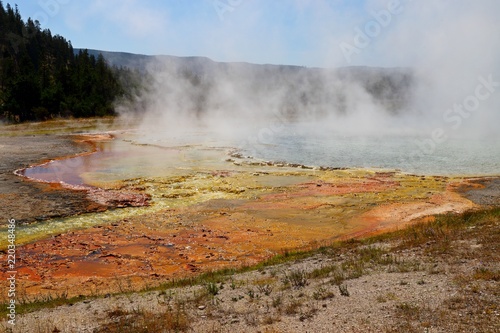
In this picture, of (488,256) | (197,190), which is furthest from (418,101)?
(488,256)

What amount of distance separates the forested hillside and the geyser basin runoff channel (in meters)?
36.7

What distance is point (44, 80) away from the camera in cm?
6150

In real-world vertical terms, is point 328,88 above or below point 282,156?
above

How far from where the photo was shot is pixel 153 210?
16141 mm

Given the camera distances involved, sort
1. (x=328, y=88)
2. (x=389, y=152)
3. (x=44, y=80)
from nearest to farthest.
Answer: (x=389, y=152) < (x=44, y=80) < (x=328, y=88)

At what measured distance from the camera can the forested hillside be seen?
182 ft

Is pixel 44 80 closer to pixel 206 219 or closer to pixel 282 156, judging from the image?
pixel 282 156

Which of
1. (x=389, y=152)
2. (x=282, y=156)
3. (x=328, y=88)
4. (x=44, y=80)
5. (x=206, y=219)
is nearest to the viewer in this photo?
(x=206, y=219)

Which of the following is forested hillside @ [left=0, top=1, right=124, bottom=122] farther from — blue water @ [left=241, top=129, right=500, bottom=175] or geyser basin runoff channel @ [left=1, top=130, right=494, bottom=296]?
geyser basin runoff channel @ [left=1, top=130, right=494, bottom=296]

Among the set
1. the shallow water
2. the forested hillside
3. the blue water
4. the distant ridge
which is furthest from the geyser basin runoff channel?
the distant ridge

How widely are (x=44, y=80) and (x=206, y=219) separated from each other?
5869 cm

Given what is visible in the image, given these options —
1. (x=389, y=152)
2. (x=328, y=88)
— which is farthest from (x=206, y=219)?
(x=328, y=88)

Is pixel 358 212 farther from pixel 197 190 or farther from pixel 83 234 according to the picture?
pixel 83 234

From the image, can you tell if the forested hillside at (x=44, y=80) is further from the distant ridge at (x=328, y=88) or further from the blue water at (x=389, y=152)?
the blue water at (x=389, y=152)
